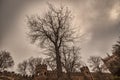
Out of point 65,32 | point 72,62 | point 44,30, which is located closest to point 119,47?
point 65,32

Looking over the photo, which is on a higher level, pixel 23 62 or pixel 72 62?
pixel 23 62

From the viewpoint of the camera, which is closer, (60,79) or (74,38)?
(60,79)

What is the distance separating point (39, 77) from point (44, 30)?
100ft

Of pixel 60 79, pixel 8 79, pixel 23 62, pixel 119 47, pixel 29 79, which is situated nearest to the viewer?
pixel 119 47

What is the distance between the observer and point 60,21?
24.6 meters

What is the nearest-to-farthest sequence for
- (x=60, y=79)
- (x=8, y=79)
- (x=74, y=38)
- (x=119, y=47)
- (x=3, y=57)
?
(x=119, y=47) → (x=60, y=79) → (x=74, y=38) → (x=8, y=79) → (x=3, y=57)

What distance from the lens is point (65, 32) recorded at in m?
24.3

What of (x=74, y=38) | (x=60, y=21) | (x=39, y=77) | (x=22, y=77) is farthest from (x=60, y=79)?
(x=22, y=77)

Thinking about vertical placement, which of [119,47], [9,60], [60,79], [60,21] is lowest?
[60,79]

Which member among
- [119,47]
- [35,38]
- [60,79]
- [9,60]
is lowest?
[60,79]

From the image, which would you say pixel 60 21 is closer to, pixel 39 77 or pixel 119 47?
pixel 119 47

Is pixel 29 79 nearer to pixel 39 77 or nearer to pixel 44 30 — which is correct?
pixel 39 77

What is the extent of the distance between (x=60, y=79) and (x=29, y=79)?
1276 inches

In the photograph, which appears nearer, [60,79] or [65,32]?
[60,79]
